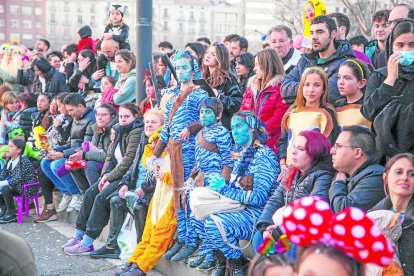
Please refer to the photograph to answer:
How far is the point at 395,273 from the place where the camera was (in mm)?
4012

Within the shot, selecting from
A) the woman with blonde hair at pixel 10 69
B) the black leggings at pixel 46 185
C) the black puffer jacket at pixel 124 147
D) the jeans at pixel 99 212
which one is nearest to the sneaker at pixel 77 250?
the jeans at pixel 99 212

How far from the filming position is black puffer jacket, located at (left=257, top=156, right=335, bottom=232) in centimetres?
497

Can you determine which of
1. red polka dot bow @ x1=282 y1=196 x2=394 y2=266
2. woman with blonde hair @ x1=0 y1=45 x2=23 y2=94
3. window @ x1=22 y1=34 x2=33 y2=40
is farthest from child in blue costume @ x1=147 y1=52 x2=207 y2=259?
window @ x1=22 y1=34 x2=33 y2=40

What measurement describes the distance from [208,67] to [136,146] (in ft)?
3.84

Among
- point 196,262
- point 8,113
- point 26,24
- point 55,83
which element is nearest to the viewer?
point 196,262

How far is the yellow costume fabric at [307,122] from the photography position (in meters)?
5.47

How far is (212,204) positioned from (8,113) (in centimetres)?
673

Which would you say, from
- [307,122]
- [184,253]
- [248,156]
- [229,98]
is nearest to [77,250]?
[184,253]

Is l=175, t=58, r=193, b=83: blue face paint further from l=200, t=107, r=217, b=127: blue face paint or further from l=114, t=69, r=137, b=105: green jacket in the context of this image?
l=114, t=69, r=137, b=105: green jacket

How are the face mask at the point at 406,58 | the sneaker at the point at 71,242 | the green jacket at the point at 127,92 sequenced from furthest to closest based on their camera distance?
the green jacket at the point at 127,92
the sneaker at the point at 71,242
the face mask at the point at 406,58

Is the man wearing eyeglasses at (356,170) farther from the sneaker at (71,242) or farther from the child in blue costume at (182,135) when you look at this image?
the sneaker at (71,242)

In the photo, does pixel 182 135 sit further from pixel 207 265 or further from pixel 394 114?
pixel 394 114

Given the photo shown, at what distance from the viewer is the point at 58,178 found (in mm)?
9023

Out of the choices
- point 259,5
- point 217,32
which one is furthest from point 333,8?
point 217,32
